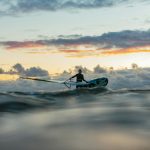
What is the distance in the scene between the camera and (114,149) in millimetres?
11617

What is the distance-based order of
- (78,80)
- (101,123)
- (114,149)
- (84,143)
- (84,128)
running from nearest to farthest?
(114,149)
(84,143)
(84,128)
(101,123)
(78,80)

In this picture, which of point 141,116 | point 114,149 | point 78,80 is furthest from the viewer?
point 78,80

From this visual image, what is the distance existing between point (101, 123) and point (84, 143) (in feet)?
15.2

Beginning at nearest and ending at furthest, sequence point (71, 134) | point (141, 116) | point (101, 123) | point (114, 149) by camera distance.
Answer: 1. point (114, 149)
2. point (71, 134)
3. point (101, 123)
4. point (141, 116)

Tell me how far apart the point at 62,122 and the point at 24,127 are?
87.0 inches

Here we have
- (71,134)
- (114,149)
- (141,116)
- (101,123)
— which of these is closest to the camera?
(114,149)

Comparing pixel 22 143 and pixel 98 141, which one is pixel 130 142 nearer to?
pixel 98 141

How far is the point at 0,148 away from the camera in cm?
1196

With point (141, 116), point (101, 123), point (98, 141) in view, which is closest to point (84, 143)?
point (98, 141)

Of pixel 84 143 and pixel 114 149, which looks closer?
pixel 114 149

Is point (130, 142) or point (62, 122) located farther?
point (62, 122)

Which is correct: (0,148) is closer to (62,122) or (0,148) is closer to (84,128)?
(84,128)

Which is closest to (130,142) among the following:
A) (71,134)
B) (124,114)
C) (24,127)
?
(71,134)

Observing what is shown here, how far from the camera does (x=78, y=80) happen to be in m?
51.8
